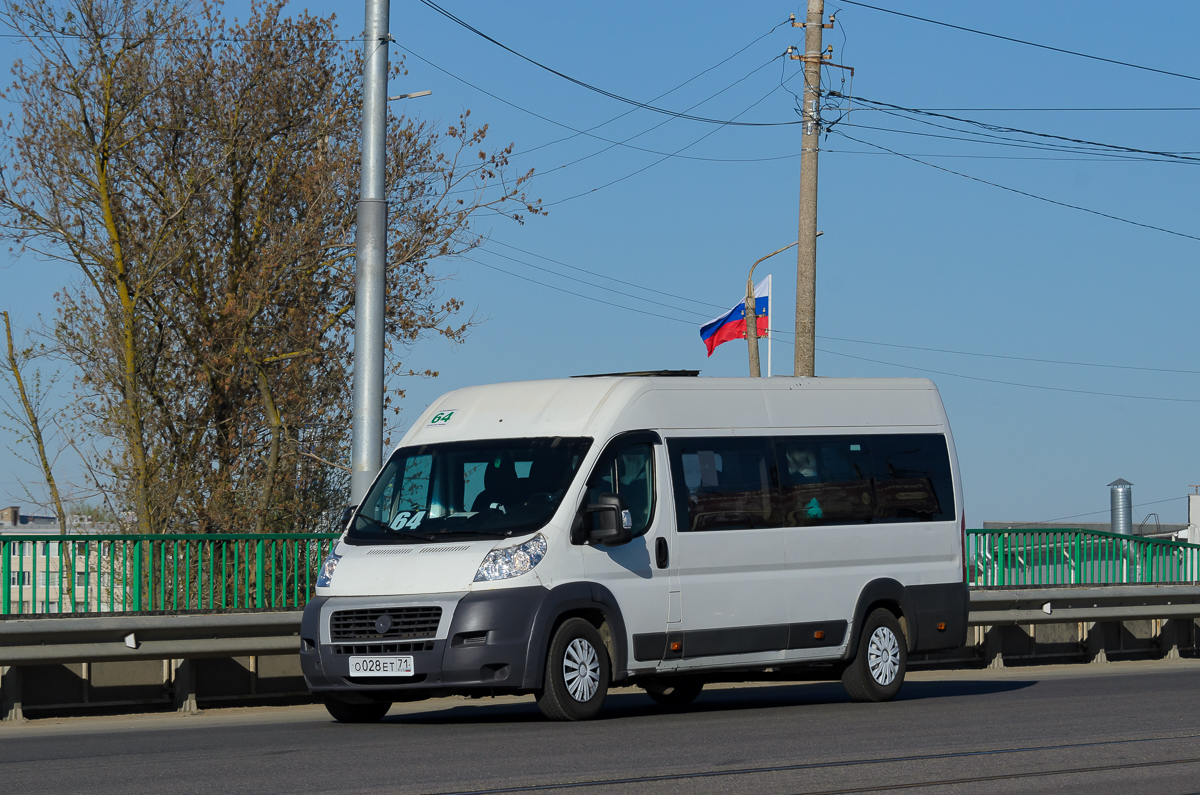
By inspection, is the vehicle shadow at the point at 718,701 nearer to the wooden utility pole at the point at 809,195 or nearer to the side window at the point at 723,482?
the side window at the point at 723,482

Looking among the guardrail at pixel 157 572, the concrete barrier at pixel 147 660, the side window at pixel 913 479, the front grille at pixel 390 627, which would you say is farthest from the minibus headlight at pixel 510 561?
the side window at pixel 913 479

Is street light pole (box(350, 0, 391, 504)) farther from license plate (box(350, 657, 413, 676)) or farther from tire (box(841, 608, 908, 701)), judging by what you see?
tire (box(841, 608, 908, 701))

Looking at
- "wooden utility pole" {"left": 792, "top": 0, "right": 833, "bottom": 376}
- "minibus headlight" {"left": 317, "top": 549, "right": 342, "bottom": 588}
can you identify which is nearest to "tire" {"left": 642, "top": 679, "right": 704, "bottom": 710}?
"minibus headlight" {"left": 317, "top": 549, "right": 342, "bottom": 588}

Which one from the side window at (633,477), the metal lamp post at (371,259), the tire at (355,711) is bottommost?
the tire at (355,711)

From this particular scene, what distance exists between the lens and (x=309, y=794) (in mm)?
A: 7414

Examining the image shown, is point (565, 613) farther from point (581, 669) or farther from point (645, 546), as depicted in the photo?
point (645, 546)

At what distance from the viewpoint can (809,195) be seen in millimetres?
21328

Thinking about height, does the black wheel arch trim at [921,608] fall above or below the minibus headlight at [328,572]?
below

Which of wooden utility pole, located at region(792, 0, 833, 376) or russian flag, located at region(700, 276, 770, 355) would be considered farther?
russian flag, located at region(700, 276, 770, 355)

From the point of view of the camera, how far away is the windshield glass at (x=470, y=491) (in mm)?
11102

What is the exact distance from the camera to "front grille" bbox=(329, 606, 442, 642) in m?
10.6

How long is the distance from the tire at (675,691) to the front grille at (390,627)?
3299 mm

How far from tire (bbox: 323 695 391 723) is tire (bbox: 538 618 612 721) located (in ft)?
4.61

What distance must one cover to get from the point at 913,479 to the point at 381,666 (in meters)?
5.32
